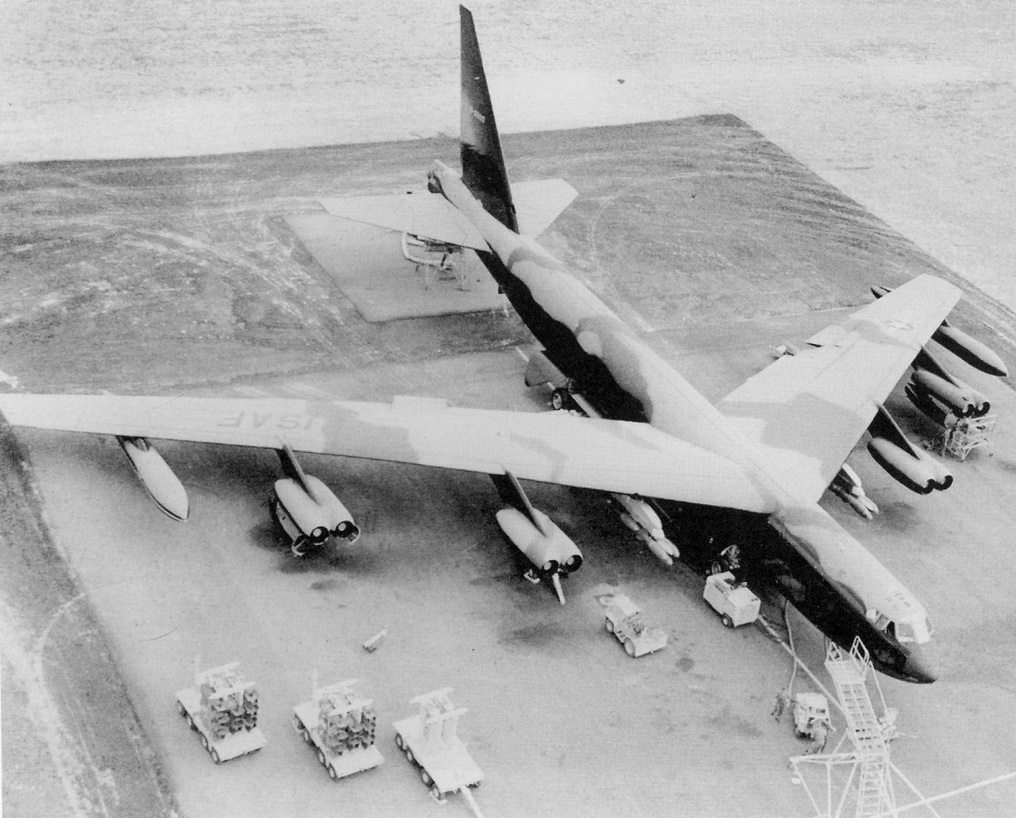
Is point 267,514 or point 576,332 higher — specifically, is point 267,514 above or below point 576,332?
below

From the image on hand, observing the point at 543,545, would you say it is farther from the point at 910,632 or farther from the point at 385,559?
the point at 910,632

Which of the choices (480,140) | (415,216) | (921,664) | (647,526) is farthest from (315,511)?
(480,140)

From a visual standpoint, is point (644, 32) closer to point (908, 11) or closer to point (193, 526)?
point (908, 11)

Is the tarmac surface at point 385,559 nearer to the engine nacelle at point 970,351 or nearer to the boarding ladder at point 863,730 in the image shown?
the boarding ladder at point 863,730

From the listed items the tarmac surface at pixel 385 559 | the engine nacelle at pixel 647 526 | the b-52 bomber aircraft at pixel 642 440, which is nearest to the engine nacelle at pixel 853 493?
the b-52 bomber aircraft at pixel 642 440

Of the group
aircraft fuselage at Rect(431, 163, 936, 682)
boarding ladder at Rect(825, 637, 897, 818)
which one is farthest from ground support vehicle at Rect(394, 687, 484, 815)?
aircraft fuselage at Rect(431, 163, 936, 682)

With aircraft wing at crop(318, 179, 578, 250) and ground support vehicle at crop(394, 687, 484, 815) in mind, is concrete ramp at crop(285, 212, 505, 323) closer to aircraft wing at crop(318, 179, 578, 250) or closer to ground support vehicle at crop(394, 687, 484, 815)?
aircraft wing at crop(318, 179, 578, 250)

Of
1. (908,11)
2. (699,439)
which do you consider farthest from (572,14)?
(699,439)
